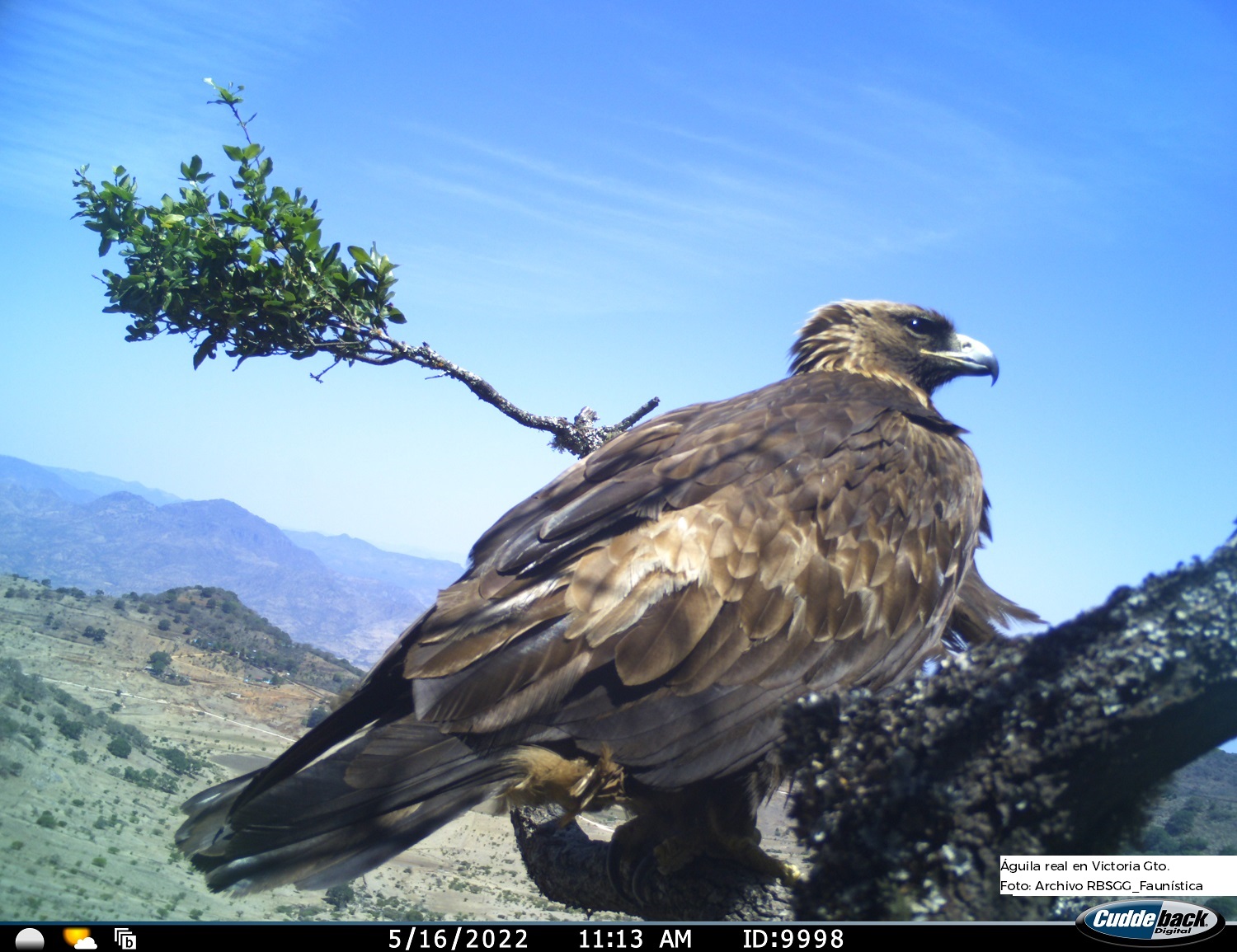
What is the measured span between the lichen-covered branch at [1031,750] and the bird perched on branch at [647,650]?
85cm

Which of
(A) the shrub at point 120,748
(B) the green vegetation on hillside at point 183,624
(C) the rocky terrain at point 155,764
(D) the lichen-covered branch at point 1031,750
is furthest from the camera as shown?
(B) the green vegetation on hillside at point 183,624

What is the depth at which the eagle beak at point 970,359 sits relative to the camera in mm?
4281

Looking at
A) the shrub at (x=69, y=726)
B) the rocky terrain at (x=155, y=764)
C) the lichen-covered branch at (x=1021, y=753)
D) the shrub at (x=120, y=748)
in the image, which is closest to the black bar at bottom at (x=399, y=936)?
the rocky terrain at (x=155, y=764)

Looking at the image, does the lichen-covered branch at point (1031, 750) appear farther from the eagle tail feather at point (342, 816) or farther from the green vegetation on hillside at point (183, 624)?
the green vegetation on hillside at point (183, 624)

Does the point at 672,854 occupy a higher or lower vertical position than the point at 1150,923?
lower

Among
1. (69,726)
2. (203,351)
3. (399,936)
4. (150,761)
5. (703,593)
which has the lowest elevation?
(150,761)

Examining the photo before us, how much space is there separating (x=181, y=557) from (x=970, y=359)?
22.3 m

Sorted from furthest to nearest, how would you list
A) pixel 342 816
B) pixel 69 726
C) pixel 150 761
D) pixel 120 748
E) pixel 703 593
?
pixel 120 748 < pixel 150 761 < pixel 69 726 < pixel 703 593 < pixel 342 816

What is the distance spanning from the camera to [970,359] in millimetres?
4293

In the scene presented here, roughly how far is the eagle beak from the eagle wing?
1.34 metres

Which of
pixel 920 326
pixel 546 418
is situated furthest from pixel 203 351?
pixel 920 326

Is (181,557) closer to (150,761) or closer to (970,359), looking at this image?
(150,761)

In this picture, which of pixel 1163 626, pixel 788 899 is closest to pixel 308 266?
pixel 788 899

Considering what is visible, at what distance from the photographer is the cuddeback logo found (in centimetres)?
151
